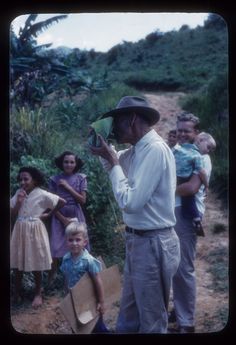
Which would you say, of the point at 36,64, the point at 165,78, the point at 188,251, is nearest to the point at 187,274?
the point at 188,251

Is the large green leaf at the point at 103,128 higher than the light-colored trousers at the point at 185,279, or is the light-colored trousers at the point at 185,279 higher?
the large green leaf at the point at 103,128

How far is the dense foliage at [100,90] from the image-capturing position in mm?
2617

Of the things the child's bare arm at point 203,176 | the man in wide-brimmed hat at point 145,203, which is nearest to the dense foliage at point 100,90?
the child's bare arm at point 203,176

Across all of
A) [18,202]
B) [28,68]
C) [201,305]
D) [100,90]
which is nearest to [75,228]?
[18,202]

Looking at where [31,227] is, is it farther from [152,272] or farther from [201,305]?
[201,305]

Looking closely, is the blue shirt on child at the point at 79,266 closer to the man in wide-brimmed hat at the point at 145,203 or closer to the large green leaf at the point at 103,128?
the man in wide-brimmed hat at the point at 145,203

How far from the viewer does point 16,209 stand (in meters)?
2.51

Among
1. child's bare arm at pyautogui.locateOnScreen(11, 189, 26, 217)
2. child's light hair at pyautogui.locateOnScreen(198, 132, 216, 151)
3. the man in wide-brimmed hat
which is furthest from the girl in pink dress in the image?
child's light hair at pyautogui.locateOnScreen(198, 132, 216, 151)

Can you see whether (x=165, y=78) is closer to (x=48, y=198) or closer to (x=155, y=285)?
(x=48, y=198)

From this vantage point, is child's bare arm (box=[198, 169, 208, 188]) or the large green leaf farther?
child's bare arm (box=[198, 169, 208, 188])

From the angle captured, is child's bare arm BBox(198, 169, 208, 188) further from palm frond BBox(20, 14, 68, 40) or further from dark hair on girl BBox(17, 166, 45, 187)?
palm frond BBox(20, 14, 68, 40)

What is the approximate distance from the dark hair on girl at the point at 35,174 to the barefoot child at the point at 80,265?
0.86 feet

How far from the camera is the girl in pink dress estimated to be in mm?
2527
